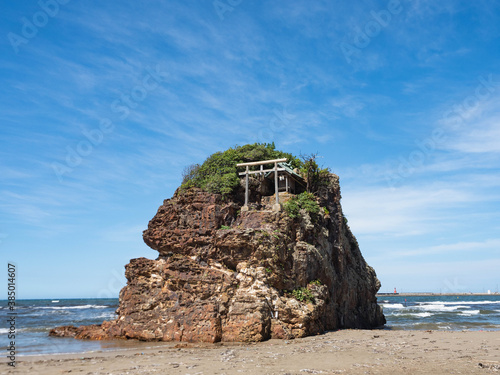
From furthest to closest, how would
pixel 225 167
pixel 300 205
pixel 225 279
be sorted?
1. pixel 225 167
2. pixel 300 205
3. pixel 225 279

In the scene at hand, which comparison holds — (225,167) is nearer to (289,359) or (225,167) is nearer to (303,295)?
(303,295)

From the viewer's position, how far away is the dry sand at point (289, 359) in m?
10.9

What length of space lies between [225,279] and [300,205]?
20.4 ft

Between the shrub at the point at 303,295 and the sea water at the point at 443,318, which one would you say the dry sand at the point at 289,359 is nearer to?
the shrub at the point at 303,295

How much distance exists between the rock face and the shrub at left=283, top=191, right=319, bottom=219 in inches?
13.7

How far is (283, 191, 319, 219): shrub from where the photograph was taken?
20172 mm

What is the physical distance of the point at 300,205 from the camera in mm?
21453

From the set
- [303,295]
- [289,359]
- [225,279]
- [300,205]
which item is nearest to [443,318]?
[300,205]

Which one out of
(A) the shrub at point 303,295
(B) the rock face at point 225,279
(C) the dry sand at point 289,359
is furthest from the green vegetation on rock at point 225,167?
(C) the dry sand at point 289,359

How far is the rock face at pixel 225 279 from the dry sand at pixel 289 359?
47.3 inches

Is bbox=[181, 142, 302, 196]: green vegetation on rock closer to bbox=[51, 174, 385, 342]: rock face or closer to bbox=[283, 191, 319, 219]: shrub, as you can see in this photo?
bbox=[51, 174, 385, 342]: rock face

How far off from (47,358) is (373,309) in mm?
21477

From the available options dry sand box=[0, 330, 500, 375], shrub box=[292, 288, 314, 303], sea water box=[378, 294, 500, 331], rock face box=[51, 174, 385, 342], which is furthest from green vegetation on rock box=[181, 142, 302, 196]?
sea water box=[378, 294, 500, 331]

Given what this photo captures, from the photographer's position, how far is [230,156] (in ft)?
81.7
